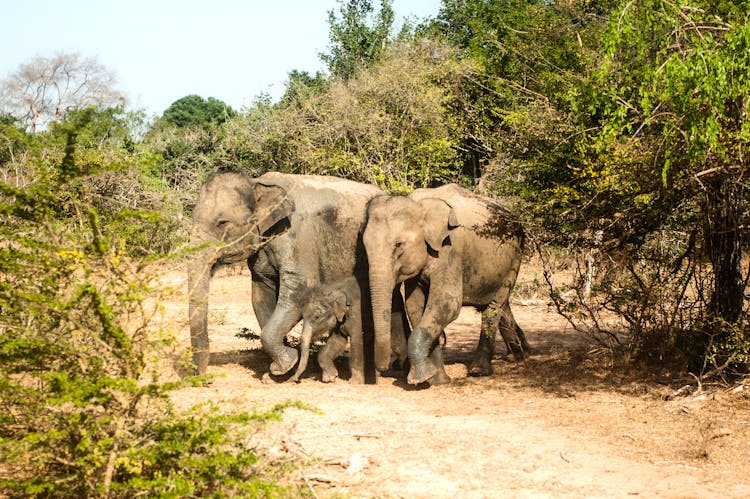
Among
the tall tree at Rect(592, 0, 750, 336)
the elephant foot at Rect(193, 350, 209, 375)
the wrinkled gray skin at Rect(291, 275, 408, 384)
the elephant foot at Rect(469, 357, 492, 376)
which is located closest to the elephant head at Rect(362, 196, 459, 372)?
the wrinkled gray skin at Rect(291, 275, 408, 384)

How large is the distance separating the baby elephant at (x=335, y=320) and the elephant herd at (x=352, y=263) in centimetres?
1

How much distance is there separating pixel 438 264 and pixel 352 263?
3.68 ft

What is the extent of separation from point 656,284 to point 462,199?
2902 millimetres

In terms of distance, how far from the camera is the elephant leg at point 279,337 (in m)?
11.9

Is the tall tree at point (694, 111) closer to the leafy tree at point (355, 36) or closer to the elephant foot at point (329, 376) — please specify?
the elephant foot at point (329, 376)

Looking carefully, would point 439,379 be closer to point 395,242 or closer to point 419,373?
point 419,373


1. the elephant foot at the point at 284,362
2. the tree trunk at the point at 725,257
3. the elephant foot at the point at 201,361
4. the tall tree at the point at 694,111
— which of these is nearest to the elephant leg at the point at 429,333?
the elephant foot at the point at 284,362

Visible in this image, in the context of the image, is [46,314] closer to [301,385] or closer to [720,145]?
[301,385]

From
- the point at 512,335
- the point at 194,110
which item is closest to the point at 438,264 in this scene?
the point at 512,335

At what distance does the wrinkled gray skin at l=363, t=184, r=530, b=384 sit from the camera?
11453 millimetres

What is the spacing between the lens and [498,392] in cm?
1130

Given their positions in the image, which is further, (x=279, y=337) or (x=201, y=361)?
(x=279, y=337)

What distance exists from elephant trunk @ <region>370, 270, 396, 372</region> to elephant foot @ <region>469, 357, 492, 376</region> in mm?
1804

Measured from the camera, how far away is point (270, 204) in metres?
12.1
